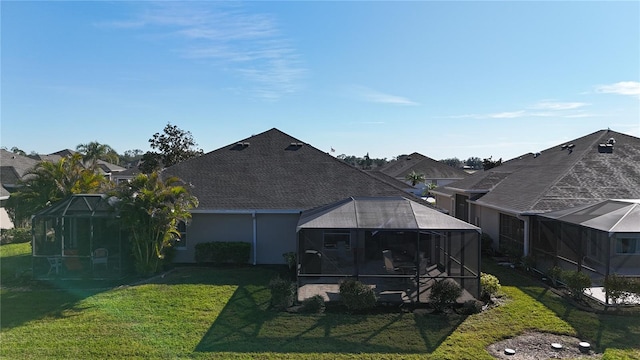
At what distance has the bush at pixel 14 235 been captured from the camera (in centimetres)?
2202

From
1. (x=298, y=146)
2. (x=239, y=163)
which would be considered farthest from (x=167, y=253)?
(x=298, y=146)

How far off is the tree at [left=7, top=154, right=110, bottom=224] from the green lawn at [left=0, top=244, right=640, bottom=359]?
17.4ft

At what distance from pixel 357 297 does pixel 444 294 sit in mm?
2378

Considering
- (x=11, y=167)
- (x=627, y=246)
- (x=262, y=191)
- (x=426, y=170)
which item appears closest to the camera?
(x=627, y=246)

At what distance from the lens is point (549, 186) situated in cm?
1764

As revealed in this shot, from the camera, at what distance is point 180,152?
130 feet

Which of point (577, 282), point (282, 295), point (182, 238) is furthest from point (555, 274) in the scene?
point (182, 238)

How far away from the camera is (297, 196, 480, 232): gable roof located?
12.0 meters

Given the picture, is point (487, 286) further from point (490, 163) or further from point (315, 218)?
point (490, 163)

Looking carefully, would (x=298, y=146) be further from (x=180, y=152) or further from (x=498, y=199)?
(x=180, y=152)

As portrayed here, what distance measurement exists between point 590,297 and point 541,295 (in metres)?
1.36

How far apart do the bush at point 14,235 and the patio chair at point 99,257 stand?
11289mm

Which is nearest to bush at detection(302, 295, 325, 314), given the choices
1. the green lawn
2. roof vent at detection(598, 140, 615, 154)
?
the green lawn

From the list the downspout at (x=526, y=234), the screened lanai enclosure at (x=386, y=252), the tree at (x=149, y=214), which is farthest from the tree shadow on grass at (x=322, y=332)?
the downspout at (x=526, y=234)
